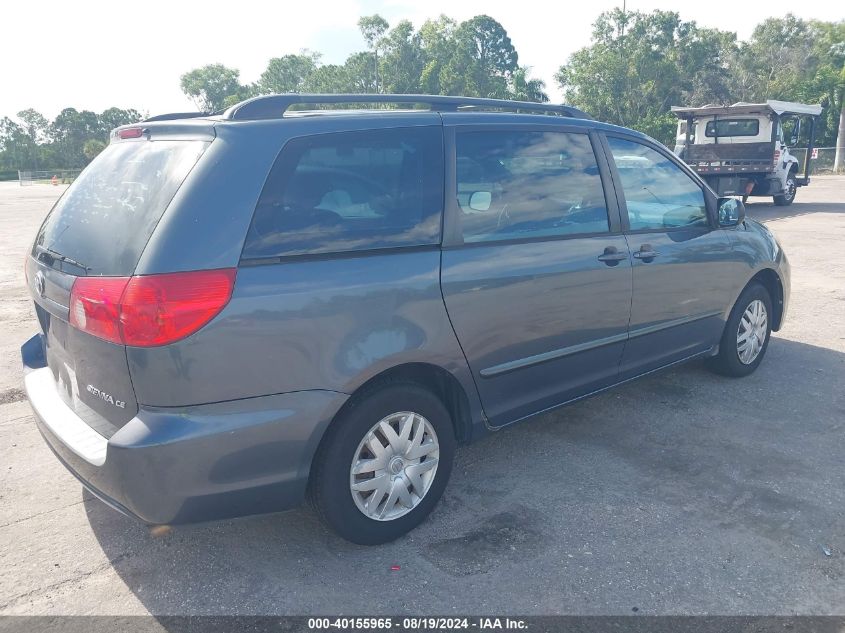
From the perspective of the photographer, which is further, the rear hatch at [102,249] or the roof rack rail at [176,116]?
the roof rack rail at [176,116]

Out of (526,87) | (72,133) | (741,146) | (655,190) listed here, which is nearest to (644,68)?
(526,87)

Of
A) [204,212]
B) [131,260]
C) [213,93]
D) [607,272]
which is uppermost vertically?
[213,93]

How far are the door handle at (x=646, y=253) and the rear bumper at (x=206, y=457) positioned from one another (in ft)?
6.82

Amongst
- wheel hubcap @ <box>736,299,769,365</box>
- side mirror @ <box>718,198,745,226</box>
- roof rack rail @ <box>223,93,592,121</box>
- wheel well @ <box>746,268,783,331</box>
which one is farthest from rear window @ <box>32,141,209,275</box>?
wheel well @ <box>746,268,783,331</box>

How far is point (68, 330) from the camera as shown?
2.67m

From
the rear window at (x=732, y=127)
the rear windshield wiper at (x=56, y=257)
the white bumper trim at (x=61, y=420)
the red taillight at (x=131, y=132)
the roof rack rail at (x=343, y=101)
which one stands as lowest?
the white bumper trim at (x=61, y=420)

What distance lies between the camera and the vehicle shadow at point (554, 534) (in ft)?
8.60

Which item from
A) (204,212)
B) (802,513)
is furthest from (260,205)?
(802,513)

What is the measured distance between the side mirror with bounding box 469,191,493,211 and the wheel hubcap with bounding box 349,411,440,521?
39.5 inches

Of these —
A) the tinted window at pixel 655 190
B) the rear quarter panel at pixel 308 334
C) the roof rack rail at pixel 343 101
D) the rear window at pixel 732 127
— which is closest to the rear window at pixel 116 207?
the roof rack rail at pixel 343 101

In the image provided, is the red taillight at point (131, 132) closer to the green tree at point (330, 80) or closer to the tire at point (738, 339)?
the tire at point (738, 339)

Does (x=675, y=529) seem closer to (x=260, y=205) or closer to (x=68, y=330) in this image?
(x=260, y=205)

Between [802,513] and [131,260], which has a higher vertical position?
[131,260]

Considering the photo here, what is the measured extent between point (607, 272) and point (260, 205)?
78.6 inches
